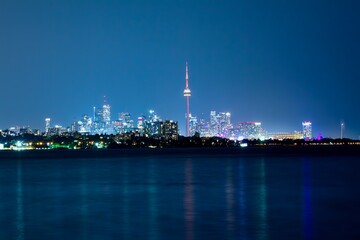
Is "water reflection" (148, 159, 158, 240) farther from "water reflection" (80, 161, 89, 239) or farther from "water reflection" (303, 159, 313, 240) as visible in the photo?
"water reflection" (303, 159, 313, 240)

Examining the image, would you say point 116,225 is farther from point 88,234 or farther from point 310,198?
point 310,198

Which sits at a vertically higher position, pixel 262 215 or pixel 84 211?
pixel 84 211

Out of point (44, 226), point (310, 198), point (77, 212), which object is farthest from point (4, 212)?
point (310, 198)

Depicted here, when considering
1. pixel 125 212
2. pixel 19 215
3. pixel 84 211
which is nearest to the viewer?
pixel 19 215

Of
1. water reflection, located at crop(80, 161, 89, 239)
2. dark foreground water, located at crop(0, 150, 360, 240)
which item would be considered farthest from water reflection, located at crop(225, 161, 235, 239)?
water reflection, located at crop(80, 161, 89, 239)

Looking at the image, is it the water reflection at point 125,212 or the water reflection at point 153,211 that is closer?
the water reflection at point 153,211

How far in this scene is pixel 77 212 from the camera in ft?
98.7

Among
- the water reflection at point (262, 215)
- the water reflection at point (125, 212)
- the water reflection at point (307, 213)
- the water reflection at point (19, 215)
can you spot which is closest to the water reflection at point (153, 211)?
the water reflection at point (125, 212)

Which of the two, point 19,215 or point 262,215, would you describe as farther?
point 19,215

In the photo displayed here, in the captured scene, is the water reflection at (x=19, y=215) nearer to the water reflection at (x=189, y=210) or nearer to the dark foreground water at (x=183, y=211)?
the dark foreground water at (x=183, y=211)

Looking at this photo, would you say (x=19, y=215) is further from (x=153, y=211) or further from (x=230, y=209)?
(x=230, y=209)

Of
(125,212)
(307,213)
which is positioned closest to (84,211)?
(125,212)

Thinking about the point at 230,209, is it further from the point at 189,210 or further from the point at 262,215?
the point at 262,215

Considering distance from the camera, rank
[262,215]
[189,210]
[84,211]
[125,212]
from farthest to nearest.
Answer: [189,210] → [84,211] → [125,212] → [262,215]
